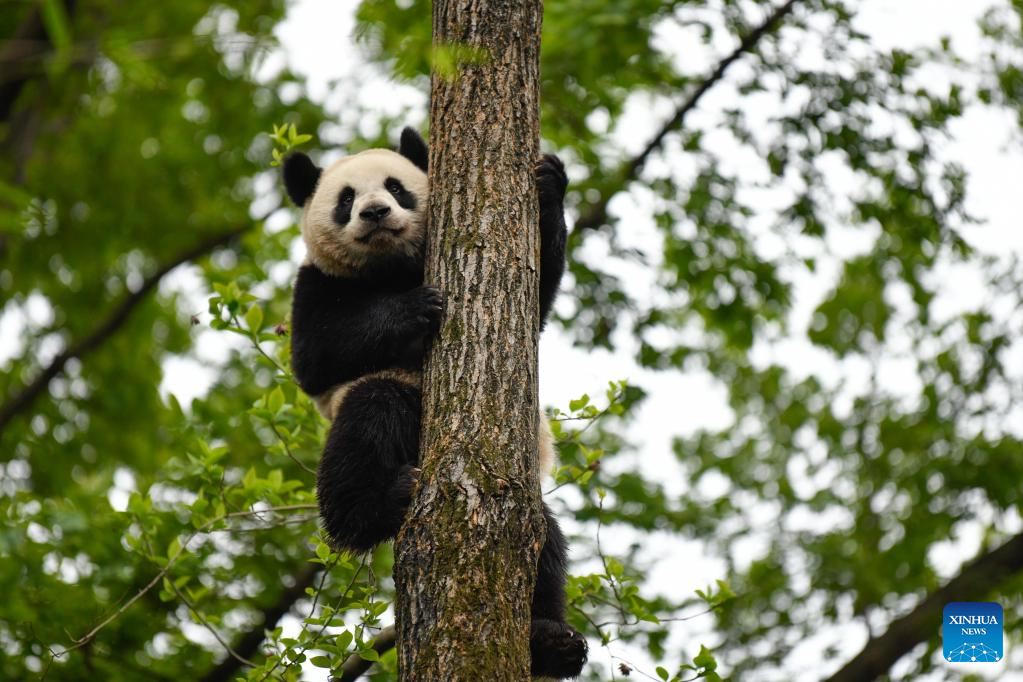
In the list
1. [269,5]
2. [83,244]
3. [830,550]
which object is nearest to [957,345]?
[830,550]

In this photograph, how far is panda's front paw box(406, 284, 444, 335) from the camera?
4.25 meters

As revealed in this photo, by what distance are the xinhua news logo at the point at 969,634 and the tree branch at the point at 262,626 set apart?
4.92m

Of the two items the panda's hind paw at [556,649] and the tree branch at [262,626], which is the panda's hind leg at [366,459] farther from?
the tree branch at [262,626]

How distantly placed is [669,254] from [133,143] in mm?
7662

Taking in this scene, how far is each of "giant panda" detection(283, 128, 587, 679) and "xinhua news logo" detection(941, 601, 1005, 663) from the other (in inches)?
162

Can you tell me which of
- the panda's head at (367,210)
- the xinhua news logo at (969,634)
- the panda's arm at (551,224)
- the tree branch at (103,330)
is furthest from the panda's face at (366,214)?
the tree branch at (103,330)

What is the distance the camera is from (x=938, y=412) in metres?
9.97

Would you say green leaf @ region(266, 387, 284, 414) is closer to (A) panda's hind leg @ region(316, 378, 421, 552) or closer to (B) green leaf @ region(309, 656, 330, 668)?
(A) panda's hind leg @ region(316, 378, 421, 552)

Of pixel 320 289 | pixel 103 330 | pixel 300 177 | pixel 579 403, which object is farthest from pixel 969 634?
pixel 103 330

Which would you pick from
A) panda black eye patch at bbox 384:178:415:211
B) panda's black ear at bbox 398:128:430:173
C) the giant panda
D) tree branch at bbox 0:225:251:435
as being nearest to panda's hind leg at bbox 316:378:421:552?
the giant panda

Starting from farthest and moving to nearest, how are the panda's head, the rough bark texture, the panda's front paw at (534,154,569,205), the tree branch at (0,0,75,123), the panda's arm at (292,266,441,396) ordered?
the tree branch at (0,0,75,123), the panda's head, the panda's front paw at (534,154,569,205), the panda's arm at (292,266,441,396), the rough bark texture

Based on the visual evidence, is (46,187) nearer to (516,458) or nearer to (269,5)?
(269,5)

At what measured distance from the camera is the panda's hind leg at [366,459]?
4824mm

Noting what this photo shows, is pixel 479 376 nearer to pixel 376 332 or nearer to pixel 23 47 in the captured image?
pixel 376 332
